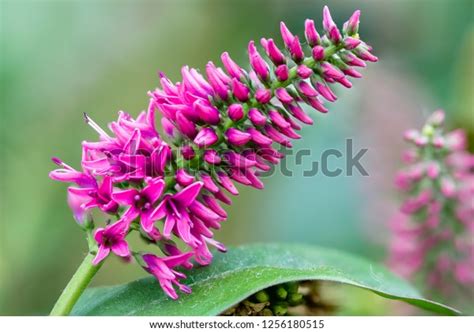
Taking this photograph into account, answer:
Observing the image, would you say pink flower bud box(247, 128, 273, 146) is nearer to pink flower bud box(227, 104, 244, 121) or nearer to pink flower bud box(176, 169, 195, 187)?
pink flower bud box(227, 104, 244, 121)

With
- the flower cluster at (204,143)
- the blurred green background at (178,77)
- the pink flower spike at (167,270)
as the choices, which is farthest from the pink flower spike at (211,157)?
the blurred green background at (178,77)

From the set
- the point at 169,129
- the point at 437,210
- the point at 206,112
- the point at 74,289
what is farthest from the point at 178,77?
the point at 74,289

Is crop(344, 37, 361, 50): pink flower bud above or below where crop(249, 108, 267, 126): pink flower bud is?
above

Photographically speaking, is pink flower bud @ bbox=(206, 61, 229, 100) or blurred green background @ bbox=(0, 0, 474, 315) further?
blurred green background @ bbox=(0, 0, 474, 315)

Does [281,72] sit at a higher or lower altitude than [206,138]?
higher

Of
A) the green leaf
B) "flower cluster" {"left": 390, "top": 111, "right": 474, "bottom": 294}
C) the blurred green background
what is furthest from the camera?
the blurred green background

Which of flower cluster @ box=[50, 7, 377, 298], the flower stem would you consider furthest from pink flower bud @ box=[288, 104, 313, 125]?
the flower stem

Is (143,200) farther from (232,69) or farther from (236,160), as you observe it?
(232,69)

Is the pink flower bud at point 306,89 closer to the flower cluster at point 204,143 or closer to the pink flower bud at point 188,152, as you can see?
the flower cluster at point 204,143
